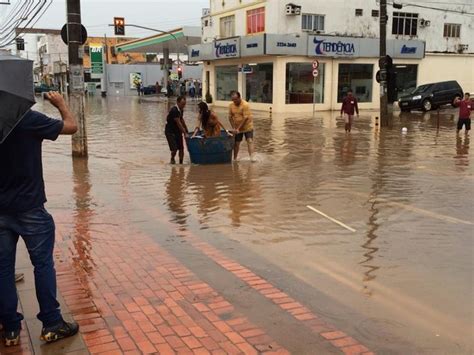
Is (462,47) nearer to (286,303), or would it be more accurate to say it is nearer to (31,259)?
(286,303)

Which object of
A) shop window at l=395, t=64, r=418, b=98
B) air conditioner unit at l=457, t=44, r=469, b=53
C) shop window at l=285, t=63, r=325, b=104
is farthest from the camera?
air conditioner unit at l=457, t=44, r=469, b=53

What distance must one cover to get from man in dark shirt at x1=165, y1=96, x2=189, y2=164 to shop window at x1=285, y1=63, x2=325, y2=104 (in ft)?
70.0

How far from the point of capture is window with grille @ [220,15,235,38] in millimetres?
36375

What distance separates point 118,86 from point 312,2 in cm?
3925

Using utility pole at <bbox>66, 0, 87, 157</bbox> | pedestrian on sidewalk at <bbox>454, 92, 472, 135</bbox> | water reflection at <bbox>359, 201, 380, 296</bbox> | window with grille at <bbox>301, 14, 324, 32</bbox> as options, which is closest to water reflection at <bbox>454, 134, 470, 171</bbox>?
pedestrian on sidewalk at <bbox>454, 92, 472, 135</bbox>

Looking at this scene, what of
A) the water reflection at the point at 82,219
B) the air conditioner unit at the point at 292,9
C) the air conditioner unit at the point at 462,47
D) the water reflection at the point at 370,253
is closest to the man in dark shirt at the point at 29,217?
the water reflection at the point at 82,219

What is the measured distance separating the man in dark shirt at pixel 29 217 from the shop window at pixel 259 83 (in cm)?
3016

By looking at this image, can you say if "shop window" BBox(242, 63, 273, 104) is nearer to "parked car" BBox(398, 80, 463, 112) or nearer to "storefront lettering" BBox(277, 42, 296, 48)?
"storefront lettering" BBox(277, 42, 296, 48)

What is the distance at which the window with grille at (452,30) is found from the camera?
123 ft

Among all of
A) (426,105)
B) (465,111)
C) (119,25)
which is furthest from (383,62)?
(119,25)

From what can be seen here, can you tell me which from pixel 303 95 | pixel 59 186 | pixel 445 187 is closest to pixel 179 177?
pixel 59 186

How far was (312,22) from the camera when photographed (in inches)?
1282

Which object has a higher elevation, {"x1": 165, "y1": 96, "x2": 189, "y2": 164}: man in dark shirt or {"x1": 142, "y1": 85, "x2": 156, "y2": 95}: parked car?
{"x1": 142, "y1": 85, "x2": 156, "y2": 95}: parked car

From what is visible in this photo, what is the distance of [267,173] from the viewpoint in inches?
434
